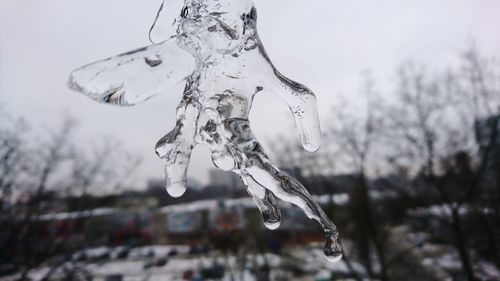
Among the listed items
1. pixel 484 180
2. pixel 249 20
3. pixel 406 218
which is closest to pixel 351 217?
pixel 406 218

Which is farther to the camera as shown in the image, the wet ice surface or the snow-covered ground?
the snow-covered ground

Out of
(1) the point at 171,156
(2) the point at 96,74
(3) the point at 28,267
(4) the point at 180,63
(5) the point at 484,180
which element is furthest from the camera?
(5) the point at 484,180

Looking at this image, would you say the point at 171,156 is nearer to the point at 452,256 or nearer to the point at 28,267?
the point at 28,267

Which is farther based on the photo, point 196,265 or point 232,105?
point 196,265

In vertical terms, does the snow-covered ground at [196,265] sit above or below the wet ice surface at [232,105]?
below

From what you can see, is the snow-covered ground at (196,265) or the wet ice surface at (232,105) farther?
the snow-covered ground at (196,265)

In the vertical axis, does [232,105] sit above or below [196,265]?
above

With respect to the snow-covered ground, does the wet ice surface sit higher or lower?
higher

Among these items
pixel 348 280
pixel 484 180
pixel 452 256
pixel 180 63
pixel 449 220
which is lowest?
pixel 348 280
